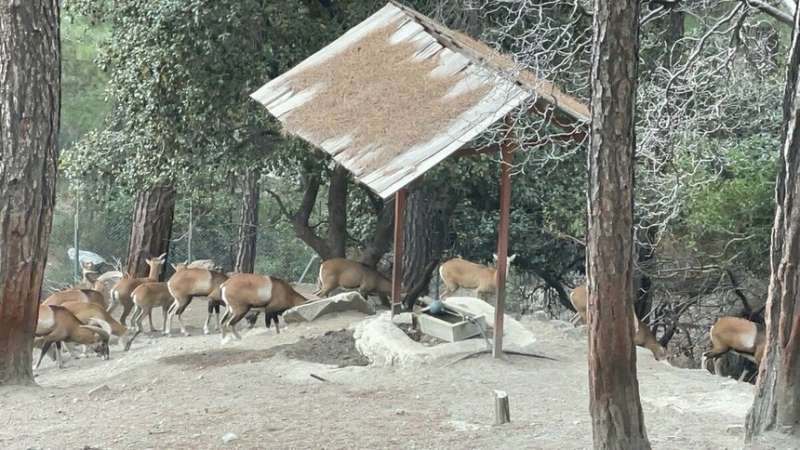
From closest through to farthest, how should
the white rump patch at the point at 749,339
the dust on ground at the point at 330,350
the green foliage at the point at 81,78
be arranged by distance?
the dust on ground at the point at 330,350 < the white rump patch at the point at 749,339 < the green foliage at the point at 81,78

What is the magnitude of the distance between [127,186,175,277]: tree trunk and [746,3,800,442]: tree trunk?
13877 mm

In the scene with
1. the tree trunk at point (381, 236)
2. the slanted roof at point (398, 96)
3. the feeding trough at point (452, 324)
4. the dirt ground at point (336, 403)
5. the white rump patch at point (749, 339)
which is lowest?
the dirt ground at point (336, 403)

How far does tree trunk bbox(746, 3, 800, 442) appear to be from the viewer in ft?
23.7

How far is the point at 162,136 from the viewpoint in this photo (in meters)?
15.7

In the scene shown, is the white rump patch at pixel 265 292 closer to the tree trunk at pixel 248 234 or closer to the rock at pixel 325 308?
the rock at pixel 325 308

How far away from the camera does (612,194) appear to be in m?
6.55

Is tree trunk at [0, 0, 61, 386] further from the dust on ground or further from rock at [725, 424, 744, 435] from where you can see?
rock at [725, 424, 744, 435]

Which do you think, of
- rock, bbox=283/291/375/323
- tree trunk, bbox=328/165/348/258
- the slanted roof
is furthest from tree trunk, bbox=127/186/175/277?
the slanted roof

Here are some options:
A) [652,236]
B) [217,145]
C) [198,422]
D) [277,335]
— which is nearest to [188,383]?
[198,422]

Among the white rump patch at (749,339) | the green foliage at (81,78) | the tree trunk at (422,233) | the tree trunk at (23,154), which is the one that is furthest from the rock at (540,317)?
the green foliage at (81,78)

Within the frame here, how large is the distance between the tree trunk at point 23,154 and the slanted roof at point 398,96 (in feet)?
7.18

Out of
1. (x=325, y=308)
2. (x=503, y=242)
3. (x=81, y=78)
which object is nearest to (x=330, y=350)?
(x=325, y=308)

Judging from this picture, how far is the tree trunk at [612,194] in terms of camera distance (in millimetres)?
6504

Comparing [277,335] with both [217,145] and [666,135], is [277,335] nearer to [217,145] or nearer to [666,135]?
[217,145]
